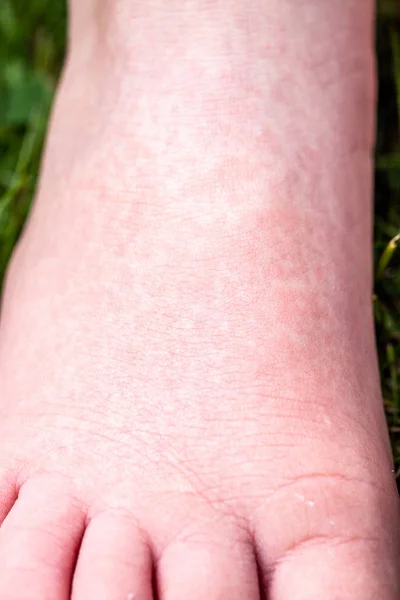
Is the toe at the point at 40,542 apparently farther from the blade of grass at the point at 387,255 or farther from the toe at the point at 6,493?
the blade of grass at the point at 387,255

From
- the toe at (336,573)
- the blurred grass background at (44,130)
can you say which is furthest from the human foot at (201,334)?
the blurred grass background at (44,130)

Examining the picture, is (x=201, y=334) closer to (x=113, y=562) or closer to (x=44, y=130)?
(x=113, y=562)

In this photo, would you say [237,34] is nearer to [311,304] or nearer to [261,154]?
[261,154]

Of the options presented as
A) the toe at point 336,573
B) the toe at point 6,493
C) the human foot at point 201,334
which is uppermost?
the human foot at point 201,334

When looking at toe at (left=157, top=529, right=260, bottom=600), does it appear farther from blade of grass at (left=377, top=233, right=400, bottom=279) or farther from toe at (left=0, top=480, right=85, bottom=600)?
blade of grass at (left=377, top=233, right=400, bottom=279)

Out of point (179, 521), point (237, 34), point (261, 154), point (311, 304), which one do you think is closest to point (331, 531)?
point (179, 521)

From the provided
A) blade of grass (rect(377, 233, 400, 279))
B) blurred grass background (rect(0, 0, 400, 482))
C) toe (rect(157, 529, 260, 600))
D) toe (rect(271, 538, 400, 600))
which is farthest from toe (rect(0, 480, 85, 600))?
blade of grass (rect(377, 233, 400, 279))

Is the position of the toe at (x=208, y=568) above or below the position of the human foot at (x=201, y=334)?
below
